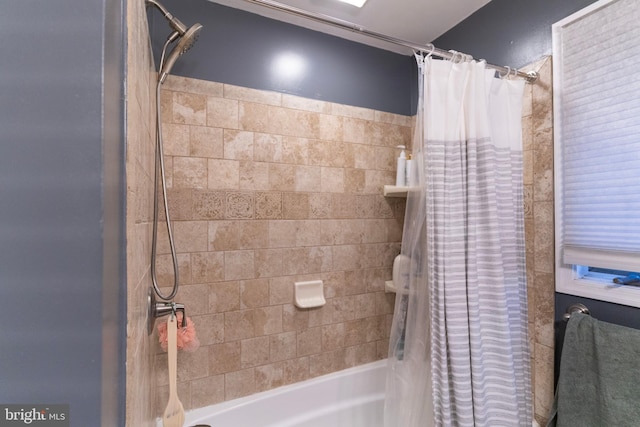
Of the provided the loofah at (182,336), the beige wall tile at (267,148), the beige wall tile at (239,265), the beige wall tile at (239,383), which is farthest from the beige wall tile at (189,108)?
the beige wall tile at (239,383)

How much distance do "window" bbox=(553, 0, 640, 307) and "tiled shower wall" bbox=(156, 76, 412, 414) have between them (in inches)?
35.2

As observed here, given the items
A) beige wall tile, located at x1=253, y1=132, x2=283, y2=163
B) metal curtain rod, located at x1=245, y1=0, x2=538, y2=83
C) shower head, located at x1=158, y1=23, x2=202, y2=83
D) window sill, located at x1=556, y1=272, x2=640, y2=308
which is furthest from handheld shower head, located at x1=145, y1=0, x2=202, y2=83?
window sill, located at x1=556, y1=272, x2=640, y2=308

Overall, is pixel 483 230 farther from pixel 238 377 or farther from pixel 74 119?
pixel 238 377

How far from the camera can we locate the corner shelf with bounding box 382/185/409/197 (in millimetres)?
1724

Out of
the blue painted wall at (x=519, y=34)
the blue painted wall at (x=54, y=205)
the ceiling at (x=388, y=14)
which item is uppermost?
the ceiling at (x=388, y=14)

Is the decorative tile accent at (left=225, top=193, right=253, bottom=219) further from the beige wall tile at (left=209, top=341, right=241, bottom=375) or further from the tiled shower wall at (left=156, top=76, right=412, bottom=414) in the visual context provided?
the beige wall tile at (left=209, top=341, right=241, bottom=375)

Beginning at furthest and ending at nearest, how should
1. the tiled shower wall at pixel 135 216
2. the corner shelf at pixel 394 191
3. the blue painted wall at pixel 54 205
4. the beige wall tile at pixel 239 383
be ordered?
the corner shelf at pixel 394 191 → the beige wall tile at pixel 239 383 → the tiled shower wall at pixel 135 216 → the blue painted wall at pixel 54 205

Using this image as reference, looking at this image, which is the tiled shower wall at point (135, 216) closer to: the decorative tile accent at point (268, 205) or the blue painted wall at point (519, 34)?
the decorative tile accent at point (268, 205)

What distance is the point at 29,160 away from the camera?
1.16ft

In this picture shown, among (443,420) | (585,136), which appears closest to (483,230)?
(585,136)

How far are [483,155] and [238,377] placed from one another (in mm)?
1593

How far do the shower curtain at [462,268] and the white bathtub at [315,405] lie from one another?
54 centimetres

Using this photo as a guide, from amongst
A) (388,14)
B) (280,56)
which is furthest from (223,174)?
(388,14)

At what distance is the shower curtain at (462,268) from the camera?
1.00 metres
